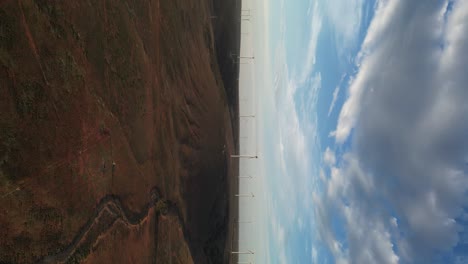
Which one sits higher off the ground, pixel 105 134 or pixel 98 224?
pixel 105 134

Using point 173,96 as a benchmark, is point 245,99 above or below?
above

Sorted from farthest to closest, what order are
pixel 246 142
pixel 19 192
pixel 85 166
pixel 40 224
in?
pixel 246 142 < pixel 85 166 < pixel 40 224 < pixel 19 192

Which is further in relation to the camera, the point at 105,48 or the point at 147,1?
the point at 147,1

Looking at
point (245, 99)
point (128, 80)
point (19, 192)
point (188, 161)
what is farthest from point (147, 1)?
point (245, 99)

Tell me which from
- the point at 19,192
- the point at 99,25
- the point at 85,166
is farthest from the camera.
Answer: the point at 99,25

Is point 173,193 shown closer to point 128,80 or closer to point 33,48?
point 128,80

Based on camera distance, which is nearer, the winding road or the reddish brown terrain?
the reddish brown terrain

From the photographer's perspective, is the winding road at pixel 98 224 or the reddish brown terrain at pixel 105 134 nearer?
the reddish brown terrain at pixel 105 134

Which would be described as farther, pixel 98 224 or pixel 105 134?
pixel 105 134
